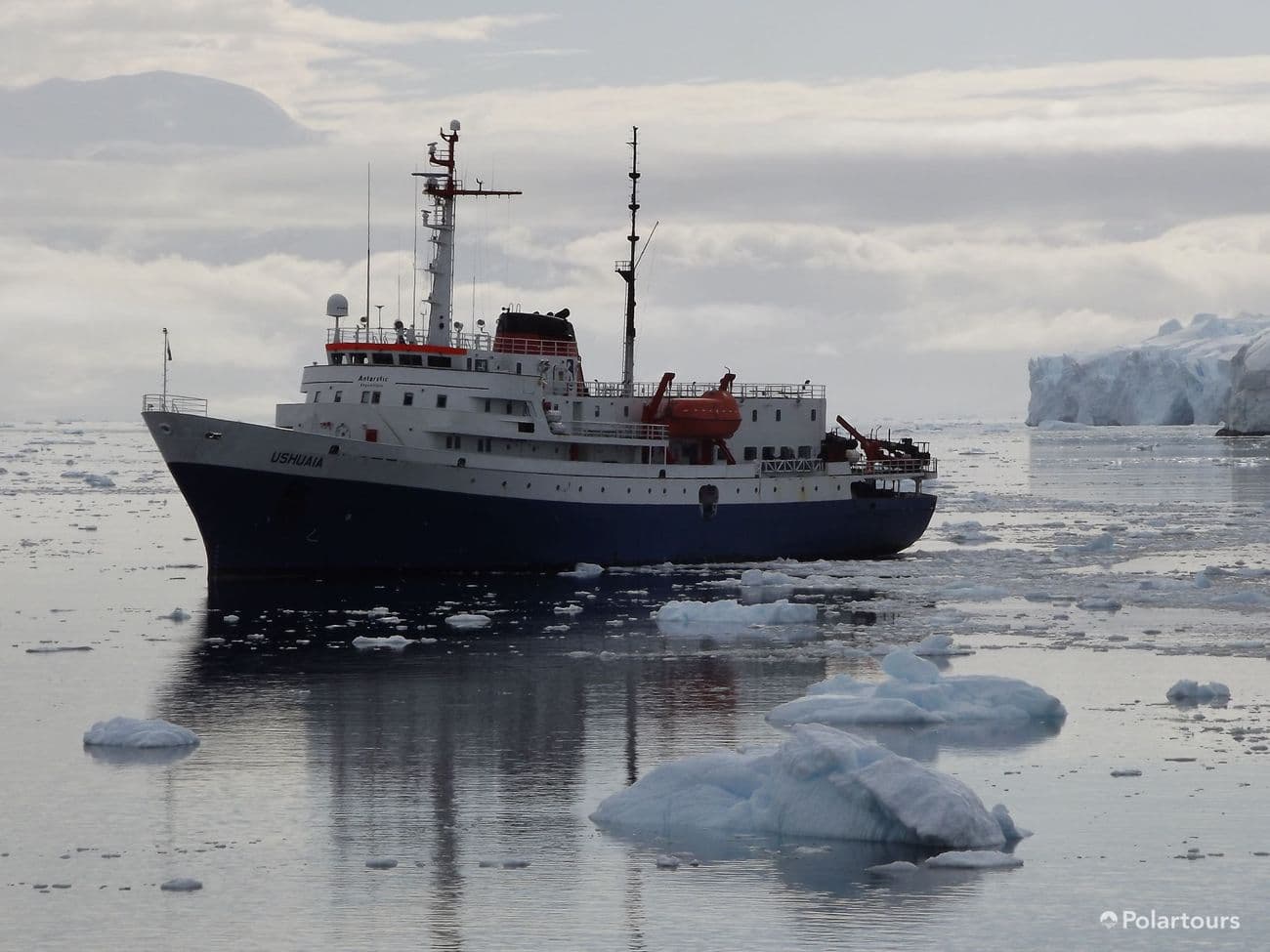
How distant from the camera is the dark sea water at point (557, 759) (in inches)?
514

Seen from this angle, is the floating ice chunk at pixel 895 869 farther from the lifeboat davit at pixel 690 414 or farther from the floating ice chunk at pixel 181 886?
the lifeboat davit at pixel 690 414

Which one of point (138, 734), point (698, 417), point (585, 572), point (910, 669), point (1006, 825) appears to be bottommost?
point (138, 734)

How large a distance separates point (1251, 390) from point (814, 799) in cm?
12220

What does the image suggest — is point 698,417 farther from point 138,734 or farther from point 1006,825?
point 1006,825

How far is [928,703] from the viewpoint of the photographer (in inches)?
811

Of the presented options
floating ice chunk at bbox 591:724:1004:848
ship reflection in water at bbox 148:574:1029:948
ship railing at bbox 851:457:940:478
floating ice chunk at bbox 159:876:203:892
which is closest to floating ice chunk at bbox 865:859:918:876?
ship reflection in water at bbox 148:574:1029:948

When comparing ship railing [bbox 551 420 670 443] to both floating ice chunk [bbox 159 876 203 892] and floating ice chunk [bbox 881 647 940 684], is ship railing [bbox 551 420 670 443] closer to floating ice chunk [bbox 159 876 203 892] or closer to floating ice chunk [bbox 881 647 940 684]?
floating ice chunk [bbox 881 647 940 684]

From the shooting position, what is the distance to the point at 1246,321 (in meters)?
185

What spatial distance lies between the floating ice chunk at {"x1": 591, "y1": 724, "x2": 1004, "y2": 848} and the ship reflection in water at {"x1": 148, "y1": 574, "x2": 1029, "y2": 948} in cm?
33

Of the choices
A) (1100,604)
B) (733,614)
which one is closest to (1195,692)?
(733,614)

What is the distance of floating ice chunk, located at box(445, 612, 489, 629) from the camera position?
95.6 ft

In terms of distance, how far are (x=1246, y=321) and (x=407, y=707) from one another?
17886 cm

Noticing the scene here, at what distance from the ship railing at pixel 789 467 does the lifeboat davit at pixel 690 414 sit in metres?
1.71

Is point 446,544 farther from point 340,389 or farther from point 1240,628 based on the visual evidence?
point 1240,628
